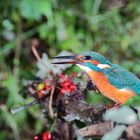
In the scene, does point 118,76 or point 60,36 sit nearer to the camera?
point 118,76

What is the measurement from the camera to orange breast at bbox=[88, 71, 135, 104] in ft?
4.02

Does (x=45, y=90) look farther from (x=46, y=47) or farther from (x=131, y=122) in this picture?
(x=46, y=47)

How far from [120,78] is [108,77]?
46 mm

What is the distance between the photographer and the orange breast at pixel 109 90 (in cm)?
122

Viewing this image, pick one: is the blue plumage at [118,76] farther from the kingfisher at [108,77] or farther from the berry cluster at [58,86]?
the berry cluster at [58,86]

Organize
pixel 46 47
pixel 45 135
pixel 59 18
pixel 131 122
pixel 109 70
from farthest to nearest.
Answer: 1. pixel 46 47
2. pixel 59 18
3. pixel 45 135
4. pixel 109 70
5. pixel 131 122

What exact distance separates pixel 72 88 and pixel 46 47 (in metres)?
1.88

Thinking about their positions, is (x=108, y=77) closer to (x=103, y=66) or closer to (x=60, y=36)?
(x=103, y=66)

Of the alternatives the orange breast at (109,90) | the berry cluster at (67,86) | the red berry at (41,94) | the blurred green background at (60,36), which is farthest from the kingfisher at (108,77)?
the blurred green background at (60,36)

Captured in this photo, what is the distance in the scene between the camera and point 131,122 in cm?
91

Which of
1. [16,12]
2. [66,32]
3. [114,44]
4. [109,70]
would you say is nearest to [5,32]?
[16,12]

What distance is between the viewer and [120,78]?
122 cm

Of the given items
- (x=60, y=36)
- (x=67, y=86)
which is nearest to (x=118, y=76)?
(x=67, y=86)

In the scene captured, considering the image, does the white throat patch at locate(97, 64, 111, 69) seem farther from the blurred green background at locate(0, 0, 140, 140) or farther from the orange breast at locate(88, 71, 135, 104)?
the blurred green background at locate(0, 0, 140, 140)
